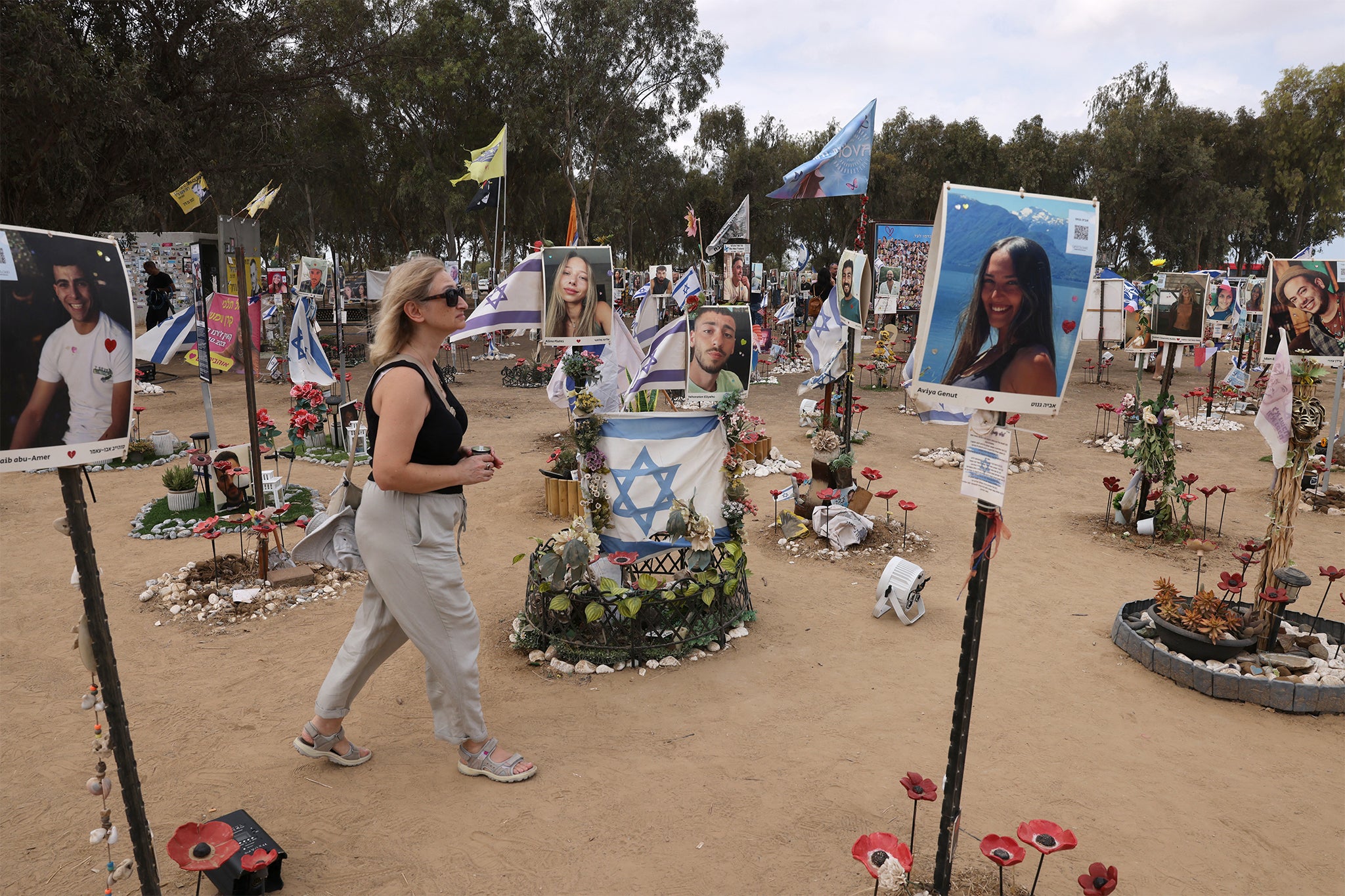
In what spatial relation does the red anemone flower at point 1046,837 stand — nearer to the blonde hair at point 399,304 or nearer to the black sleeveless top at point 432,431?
the black sleeveless top at point 432,431

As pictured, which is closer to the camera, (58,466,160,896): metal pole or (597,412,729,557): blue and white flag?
(58,466,160,896): metal pole

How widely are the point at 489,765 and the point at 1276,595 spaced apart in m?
4.65

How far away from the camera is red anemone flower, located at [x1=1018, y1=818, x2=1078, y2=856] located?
9.12ft

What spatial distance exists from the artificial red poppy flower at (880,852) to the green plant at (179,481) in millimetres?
8120

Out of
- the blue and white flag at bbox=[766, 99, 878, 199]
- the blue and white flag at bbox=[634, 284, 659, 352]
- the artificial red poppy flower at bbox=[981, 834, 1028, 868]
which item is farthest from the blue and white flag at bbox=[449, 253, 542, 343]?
the artificial red poppy flower at bbox=[981, 834, 1028, 868]

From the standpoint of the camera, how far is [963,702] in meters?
2.94

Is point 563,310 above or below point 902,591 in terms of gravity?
above

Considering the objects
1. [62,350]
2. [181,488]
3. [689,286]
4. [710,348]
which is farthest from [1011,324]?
[689,286]

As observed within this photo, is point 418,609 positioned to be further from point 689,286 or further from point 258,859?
point 689,286

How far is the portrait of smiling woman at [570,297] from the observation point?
8.98 metres

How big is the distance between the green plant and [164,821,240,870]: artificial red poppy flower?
22.0ft

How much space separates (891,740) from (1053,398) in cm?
239

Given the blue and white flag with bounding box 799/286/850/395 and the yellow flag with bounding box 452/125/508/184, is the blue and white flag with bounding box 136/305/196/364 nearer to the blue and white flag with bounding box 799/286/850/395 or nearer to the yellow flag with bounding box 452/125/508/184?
the blue and white flag with bounding box 799/286/850/395

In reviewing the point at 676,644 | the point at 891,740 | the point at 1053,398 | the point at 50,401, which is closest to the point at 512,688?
the point at 676,644
